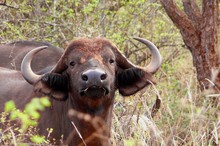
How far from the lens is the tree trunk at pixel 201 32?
7617 mm

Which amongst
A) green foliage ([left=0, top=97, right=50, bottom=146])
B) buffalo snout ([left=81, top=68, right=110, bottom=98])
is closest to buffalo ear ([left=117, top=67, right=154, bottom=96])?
buffalo snout ([left=81, top=68, right=110, bottom=98])

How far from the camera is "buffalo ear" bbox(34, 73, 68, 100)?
20.1 feet

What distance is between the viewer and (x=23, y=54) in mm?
8273

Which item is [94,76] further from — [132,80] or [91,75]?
[132,80]

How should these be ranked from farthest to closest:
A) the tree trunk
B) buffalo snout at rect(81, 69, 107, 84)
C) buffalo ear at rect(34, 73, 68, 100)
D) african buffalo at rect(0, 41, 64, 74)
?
african buffalo at rect(0, 41, 64, 74) → the tree trunk → buffalo ear at rect(34, 73, 68, 100) → buffalo snout at rect(81, 69, 107, 84)

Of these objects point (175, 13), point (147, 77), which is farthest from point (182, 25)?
point (147, 77)

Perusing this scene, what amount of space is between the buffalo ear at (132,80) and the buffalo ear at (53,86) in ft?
1.66

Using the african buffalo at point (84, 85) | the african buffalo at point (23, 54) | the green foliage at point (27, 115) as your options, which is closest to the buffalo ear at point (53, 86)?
the african buffalo at point (84, 85)

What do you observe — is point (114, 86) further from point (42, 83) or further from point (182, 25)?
point (182, 25)

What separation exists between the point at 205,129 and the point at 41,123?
1540mm

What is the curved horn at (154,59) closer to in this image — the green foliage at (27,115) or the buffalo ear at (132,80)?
the buffalo ear at (132,80)

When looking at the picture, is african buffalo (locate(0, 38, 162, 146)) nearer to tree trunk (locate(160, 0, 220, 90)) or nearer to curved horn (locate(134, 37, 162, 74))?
curved horn (locate(134, 37, 162, 74))

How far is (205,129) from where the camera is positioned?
6.23 meters

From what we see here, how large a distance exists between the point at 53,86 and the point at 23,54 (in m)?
2.21
